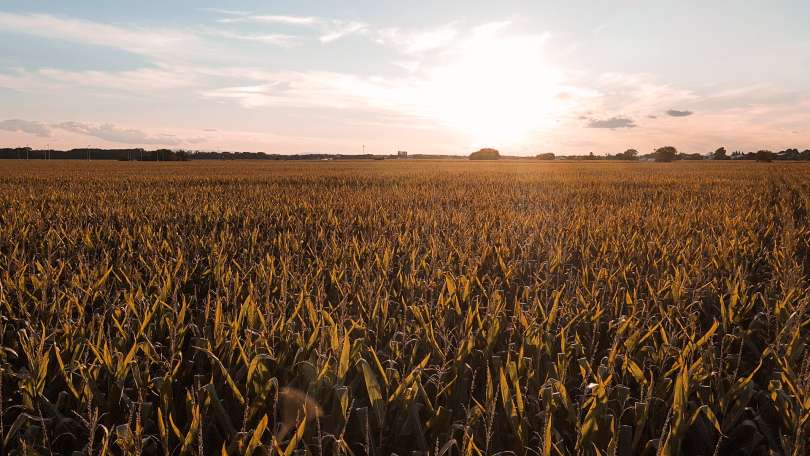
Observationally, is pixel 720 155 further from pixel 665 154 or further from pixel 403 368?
pixel 403 368

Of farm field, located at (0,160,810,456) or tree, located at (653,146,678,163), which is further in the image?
tree, located at (653,146,678,163)

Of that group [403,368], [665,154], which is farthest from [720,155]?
[403,368]

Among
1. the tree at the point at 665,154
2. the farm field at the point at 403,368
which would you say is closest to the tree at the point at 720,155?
the tree at the point at 665,154

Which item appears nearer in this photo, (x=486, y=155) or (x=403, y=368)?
(x=403, y=368)

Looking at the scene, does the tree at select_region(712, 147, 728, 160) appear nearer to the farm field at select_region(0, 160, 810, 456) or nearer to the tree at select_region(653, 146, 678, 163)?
the tree at select_region(653, 146, 678, 163)

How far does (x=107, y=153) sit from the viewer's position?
94.1 m

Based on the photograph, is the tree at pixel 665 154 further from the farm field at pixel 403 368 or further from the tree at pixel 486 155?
the farm field at pixel 403 368

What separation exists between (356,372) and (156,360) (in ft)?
2.75

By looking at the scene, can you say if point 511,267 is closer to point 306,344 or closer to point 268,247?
point 306,344

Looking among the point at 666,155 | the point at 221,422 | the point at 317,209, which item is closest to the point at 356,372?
the point at 221,422

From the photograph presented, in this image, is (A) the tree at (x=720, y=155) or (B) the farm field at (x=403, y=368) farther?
(A) the tree at (x=720, y=155)

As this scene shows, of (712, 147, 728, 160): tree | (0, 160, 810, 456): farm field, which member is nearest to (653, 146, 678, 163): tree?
(712, 147, 728, 160): tree

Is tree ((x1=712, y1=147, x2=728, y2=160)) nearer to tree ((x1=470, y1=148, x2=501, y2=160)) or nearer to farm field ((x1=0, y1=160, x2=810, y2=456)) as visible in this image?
tree ((x1=470, y1=148, x2=501, y2=160))

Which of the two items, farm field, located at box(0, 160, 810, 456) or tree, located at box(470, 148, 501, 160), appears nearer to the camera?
farm field, located at box(0, 160, 810, 456)
